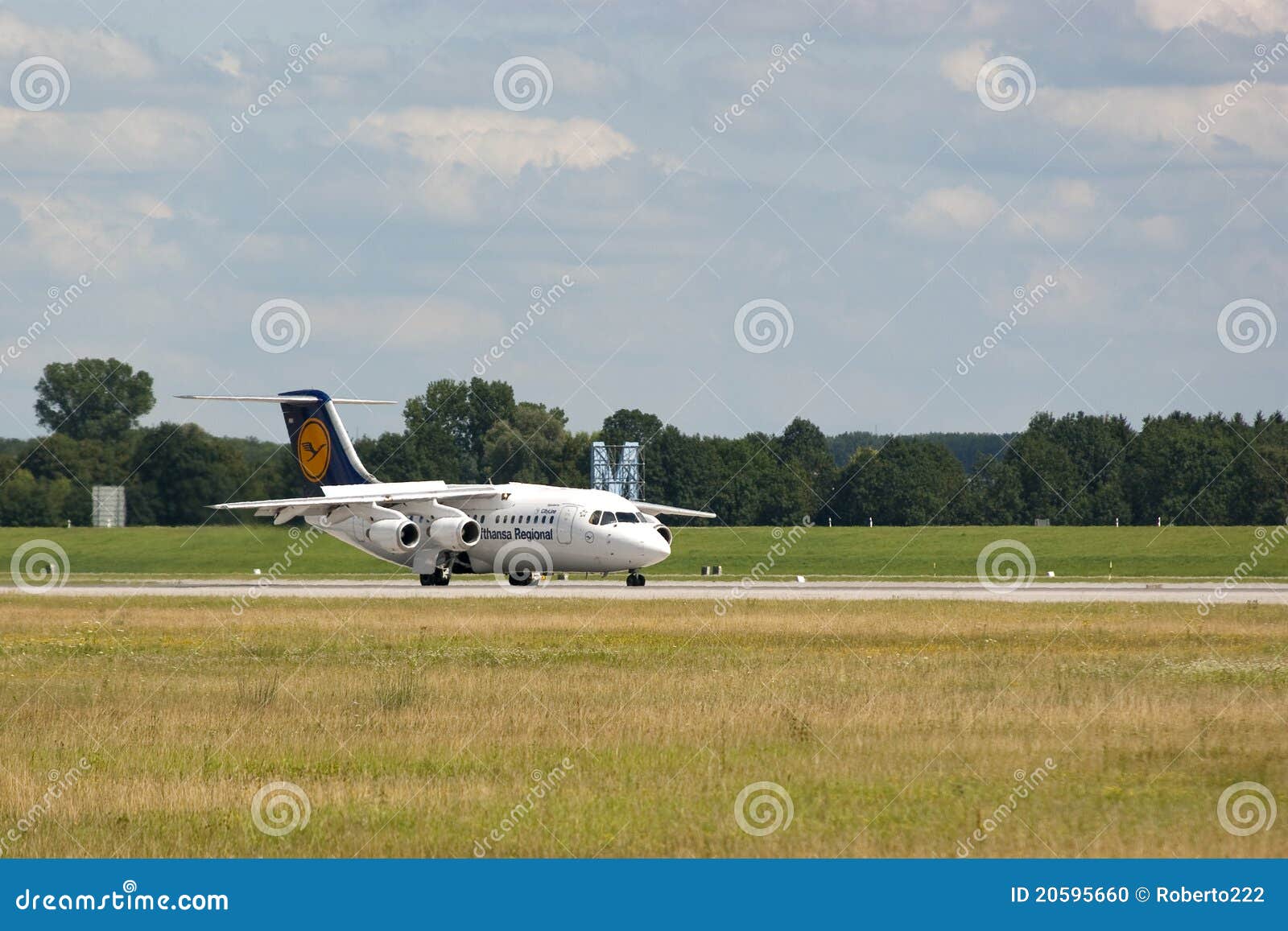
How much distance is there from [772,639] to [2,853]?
19.7m

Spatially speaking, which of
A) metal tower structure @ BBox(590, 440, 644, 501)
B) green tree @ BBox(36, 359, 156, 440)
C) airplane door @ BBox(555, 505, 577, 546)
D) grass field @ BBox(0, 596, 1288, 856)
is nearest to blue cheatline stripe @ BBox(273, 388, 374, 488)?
airplane door @ BBox(555, 505, 577, 546)

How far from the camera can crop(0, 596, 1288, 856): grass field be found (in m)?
14.0

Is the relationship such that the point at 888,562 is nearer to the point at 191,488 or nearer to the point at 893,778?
the point at 191,488

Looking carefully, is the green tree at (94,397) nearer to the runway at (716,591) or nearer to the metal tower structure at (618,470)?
the metal tower structure at (618,470)

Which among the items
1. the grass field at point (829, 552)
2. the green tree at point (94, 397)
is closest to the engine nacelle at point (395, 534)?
the grass field at point (829, 552)

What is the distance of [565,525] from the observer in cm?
5241

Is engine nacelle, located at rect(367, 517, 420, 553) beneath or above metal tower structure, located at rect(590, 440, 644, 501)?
beneath

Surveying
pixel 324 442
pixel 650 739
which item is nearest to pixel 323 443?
pixel 324 442

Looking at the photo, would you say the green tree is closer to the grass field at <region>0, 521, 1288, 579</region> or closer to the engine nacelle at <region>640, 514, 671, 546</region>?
the grass field at <region>0, 521, 1288, 579</region>

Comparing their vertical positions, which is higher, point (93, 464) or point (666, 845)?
point (93, 464)

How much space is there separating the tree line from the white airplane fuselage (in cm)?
3682

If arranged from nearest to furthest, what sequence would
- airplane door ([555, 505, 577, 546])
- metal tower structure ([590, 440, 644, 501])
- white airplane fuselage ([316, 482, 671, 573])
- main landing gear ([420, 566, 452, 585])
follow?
1. white airplane fuselage ([316, 482, 671, 573])
2. airplane door ([555, 505, 577, 546])
3. main landing gear ([420, 566, 452, 585])
4. metal tower structure ([590, 440, 644, 501])
